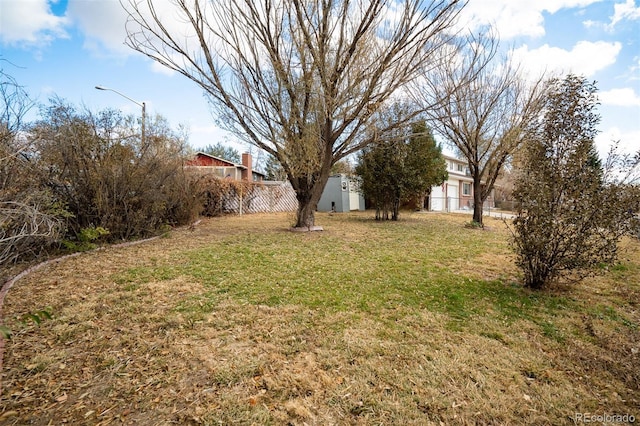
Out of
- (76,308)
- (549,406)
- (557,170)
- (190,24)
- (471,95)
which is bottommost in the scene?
(549,406)

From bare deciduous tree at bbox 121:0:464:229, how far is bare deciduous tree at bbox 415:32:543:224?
272cm

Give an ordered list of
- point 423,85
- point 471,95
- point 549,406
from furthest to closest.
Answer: point 423,85
point 471,95
point 549,406

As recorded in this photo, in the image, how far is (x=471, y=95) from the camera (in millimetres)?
11000

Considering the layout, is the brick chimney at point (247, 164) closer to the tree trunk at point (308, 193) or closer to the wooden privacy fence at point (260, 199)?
the wooden privacy fence at point (260, 199)

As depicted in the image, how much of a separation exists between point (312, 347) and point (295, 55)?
26.2 feet

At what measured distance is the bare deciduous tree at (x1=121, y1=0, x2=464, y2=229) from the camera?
7535mm

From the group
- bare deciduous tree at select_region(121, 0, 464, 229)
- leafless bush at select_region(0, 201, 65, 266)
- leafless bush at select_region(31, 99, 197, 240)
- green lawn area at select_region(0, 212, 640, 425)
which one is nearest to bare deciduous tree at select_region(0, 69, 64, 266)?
leafless bush at select_region(0, 201, 65, 266)

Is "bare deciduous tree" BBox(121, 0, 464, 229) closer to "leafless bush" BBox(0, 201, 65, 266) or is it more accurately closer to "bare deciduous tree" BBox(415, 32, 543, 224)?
"bare deciduous tree" BBox(415, 32, 543, 224)

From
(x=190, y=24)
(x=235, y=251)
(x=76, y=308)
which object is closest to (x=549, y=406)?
(x=76, y=308)

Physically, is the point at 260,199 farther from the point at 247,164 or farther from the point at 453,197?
the point at 453,197

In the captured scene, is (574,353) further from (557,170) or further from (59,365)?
(59,365)

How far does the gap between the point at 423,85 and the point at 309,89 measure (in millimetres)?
6078

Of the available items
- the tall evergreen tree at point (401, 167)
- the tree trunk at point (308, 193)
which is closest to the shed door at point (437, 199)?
the tall evergreen tree at point (401, 167)

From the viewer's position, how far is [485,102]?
1116 centimetres
